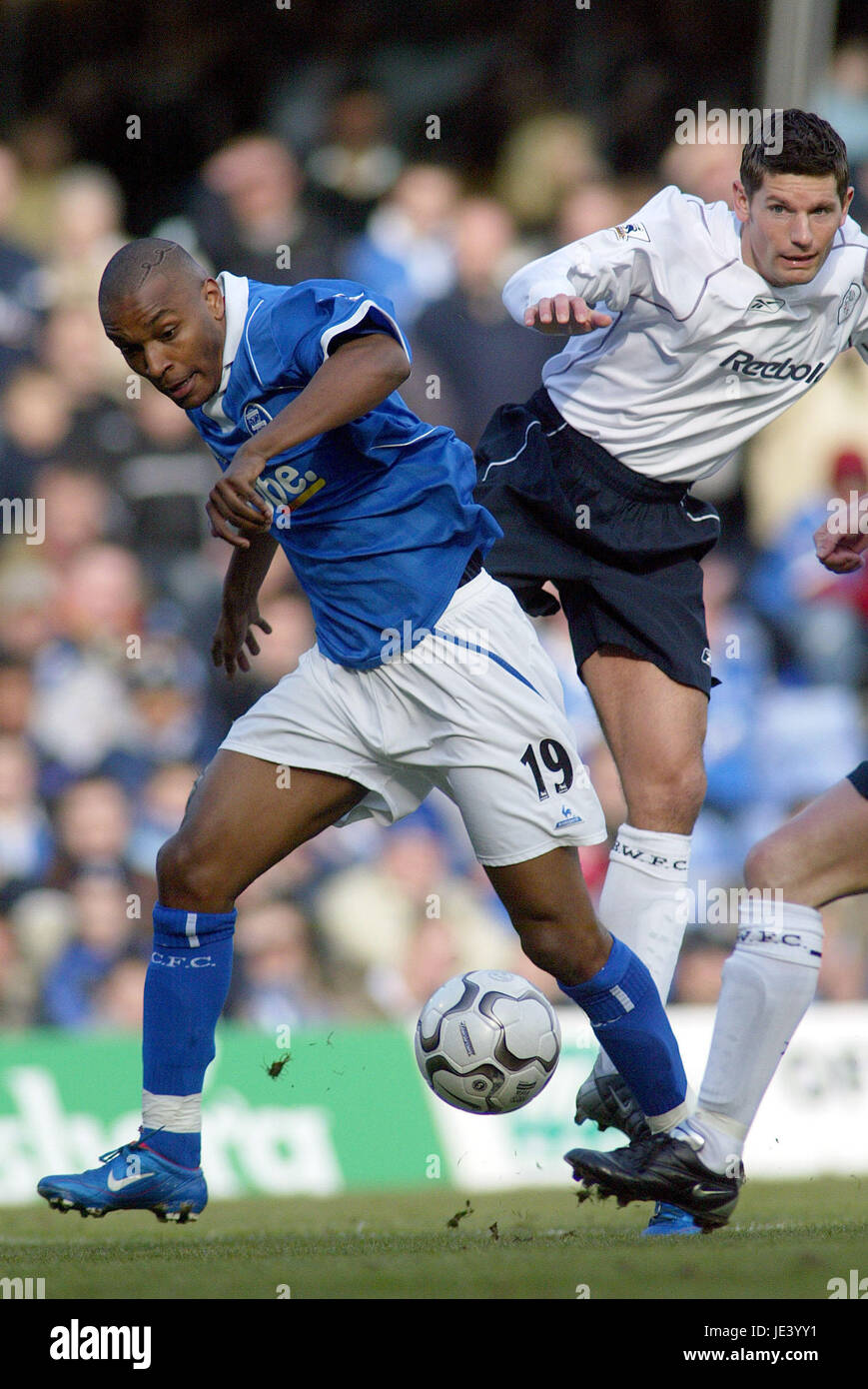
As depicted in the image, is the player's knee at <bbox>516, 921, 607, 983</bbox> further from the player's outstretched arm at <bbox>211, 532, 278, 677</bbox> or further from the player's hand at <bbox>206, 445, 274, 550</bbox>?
the player's hand at <bbox>206, 445, 274, 550</bbox>

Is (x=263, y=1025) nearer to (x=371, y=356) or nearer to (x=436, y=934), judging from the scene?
(x=436, y=934)

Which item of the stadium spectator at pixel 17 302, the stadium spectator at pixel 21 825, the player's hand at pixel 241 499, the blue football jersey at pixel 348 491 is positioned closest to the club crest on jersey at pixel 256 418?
the blue football jersey at pixel 348 491

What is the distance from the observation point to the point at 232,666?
461 cm

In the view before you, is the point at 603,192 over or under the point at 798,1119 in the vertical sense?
over

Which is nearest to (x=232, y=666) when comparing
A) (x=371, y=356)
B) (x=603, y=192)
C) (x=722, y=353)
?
(x=371, y=356)

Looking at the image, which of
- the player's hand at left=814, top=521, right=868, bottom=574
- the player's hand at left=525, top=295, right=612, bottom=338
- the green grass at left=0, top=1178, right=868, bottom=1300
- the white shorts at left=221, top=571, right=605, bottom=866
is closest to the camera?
the green grass at left=0, top=1178, right=868, bottom=1300

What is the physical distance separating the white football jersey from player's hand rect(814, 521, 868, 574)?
386 millimetres

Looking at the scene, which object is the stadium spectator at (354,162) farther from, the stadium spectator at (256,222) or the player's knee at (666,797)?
the player's knee at (666,797)

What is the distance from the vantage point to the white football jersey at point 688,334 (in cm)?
440

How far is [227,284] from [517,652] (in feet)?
3.46

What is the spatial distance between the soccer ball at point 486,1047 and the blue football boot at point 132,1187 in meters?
0.63

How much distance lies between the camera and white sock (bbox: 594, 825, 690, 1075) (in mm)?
4535

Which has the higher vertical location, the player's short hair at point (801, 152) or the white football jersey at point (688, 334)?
the player's short hair at point (801, 152)

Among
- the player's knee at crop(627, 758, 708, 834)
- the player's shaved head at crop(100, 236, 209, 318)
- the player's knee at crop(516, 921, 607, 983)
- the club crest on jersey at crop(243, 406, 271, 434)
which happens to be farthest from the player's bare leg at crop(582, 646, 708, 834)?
the player's shaved head at crop(100, 236, 209, 318)
